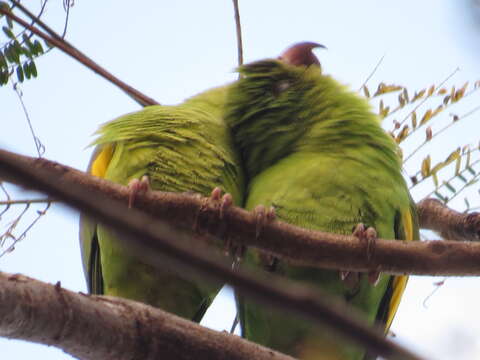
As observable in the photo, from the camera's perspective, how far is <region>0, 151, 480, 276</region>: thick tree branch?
5.76ft

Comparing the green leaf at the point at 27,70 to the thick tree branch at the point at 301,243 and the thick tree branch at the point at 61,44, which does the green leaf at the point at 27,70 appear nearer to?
the thick tree branch at the point at 61,44

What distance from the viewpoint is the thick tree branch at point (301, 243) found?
1.76 metres

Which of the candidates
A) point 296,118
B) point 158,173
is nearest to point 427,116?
point 296,118

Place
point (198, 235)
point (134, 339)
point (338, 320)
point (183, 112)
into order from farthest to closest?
point (183, 112) < point (198, 235) < point (134, 339) < point (338, 320)

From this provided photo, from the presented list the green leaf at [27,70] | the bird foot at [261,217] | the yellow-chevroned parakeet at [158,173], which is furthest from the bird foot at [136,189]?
the green leaf at [27,70]

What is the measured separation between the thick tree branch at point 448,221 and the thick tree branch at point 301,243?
900 millimetres

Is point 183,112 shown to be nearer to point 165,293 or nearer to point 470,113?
point 165,293

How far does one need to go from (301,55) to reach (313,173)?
714 mm

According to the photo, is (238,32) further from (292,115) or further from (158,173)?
(158,173)

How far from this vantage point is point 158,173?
2.46 m

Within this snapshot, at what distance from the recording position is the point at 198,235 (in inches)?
80.3

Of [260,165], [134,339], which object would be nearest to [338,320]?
[134,339]

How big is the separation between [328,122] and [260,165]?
338mm

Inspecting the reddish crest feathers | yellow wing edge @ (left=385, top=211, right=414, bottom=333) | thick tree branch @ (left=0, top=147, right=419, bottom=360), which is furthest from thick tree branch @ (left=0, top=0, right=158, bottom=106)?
thick tree branch @ (left=0, top=147, right=419, bottom=360)
